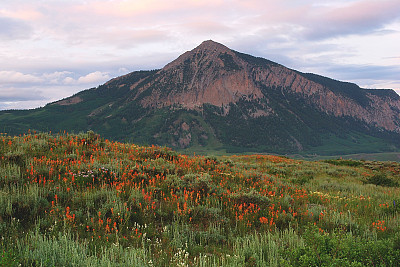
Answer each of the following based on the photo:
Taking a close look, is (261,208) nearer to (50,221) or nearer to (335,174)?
(50,221)

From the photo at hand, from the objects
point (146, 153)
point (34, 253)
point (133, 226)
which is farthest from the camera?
point (146, 153)

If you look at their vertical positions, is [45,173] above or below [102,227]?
above

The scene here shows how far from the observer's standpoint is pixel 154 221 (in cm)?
548

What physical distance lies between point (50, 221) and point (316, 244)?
4615mm

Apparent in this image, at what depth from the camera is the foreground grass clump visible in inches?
143

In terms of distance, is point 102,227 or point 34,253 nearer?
point 34,253

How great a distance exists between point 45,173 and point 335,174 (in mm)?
18630

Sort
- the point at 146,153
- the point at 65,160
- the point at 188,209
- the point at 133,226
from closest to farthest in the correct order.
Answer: the point at 133,226 < the point at 188,209 < the point at 65,160 < the point at 146,153

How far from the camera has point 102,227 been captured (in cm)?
482

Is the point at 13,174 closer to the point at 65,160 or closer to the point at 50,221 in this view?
the point at 65,160

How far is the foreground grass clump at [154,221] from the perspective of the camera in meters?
3.64

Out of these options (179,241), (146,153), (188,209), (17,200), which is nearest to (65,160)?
(17,200)

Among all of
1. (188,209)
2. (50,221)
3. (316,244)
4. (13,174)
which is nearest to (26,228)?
(50,221)

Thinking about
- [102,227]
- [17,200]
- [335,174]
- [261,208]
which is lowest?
[335,174]
